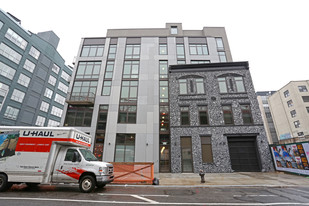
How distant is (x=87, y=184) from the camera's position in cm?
720

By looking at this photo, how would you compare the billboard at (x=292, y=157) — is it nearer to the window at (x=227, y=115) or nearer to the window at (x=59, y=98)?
the window at (x=227, y=115)

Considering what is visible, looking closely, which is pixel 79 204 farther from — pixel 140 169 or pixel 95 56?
pixel 95 56

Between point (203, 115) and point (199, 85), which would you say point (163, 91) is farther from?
point (203, 115)

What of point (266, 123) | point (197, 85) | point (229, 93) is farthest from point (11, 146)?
point (266, 123)

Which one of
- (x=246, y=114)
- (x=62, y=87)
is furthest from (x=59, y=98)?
(x=246, y=114)

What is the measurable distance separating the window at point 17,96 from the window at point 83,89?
2012cm

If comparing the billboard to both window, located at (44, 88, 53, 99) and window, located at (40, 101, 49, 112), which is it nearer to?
window, located at (40, 101, 49, 112)

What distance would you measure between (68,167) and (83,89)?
1525cm

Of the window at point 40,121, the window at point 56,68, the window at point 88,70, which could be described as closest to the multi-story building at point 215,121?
the window at point 88,70

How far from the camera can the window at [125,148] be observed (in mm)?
16969

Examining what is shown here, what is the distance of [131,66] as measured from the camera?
71.8 ft

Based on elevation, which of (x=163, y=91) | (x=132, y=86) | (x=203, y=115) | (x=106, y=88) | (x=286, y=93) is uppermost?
(x=286, y=93)

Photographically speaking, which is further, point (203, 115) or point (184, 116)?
point (184, 116)

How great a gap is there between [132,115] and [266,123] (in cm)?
5348
